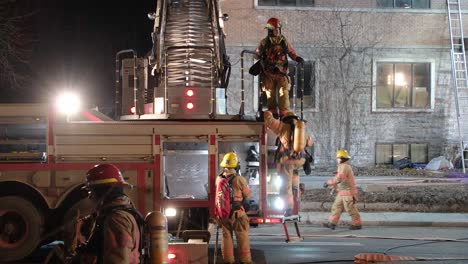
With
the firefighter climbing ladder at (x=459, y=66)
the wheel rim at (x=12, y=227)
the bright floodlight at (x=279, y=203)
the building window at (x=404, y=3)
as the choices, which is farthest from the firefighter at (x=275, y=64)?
the firefighter climbing ladder at (x=459, y=66)

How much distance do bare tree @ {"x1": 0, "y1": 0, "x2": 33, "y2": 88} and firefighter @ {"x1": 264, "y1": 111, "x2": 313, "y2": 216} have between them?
1276cm

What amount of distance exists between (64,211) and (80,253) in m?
4.50

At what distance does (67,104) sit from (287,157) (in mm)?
3272

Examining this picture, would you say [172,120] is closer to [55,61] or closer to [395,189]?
[395,189]

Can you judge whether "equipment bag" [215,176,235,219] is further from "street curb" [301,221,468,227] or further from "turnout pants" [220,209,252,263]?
"street curb" [301,221,468,227]

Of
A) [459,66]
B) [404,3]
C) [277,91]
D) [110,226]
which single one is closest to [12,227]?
[277,91]

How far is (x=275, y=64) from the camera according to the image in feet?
29.8

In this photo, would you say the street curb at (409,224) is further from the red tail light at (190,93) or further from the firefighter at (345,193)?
the red tail light at (190,93)

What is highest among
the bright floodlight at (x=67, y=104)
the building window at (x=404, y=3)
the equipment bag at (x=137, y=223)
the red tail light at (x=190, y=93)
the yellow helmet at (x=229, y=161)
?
the building window at (x=404, y=3)

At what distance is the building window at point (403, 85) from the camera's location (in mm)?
19031

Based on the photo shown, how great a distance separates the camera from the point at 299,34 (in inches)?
731

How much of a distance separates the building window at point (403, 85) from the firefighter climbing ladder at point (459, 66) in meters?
0.89

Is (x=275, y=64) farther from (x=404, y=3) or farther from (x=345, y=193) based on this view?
(x=404, y=3)

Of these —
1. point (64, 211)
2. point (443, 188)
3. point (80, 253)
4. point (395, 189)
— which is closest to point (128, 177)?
point (64, 211)
